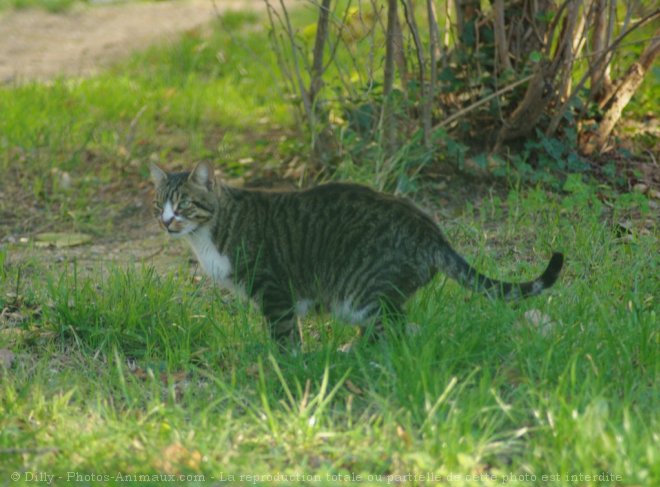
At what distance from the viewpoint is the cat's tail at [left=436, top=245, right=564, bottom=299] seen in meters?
3.89

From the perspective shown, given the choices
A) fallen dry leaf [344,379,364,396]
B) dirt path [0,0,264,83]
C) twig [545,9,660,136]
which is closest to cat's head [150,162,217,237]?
fallen dry leaf [344,379,364,396]

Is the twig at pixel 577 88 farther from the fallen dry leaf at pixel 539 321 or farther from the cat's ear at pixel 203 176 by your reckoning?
the cat's ear at pixel 203 176

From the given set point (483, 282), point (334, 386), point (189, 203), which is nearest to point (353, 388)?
point (334, 386)

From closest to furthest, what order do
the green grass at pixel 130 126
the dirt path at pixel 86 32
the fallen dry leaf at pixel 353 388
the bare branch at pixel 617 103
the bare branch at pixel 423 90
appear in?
the fallen dry leaf at pixel 353 388 < the bare branch at pixel 423 90 < the bare branch at pixel 617 103 < the green grass at pixel 130 126 < the dirt path at pixel 86 32

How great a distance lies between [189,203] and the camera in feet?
15.0

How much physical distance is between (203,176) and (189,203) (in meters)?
0.14

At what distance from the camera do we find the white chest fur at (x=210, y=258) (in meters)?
4.47

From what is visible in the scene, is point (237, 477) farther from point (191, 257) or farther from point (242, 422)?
point (191, 257)

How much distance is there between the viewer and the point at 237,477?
9.72 feet

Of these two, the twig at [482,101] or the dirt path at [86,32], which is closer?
the twig at [482,101]

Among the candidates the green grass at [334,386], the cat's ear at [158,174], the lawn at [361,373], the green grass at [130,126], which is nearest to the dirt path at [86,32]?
the green grass at [130,126]

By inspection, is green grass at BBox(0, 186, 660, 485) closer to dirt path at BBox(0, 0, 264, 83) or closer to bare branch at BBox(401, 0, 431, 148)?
bare branch at BBox(401, 0, 431, 148)

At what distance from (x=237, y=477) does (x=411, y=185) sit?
3.07 m

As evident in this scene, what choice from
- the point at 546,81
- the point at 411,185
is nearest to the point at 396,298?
the point at 411,185
